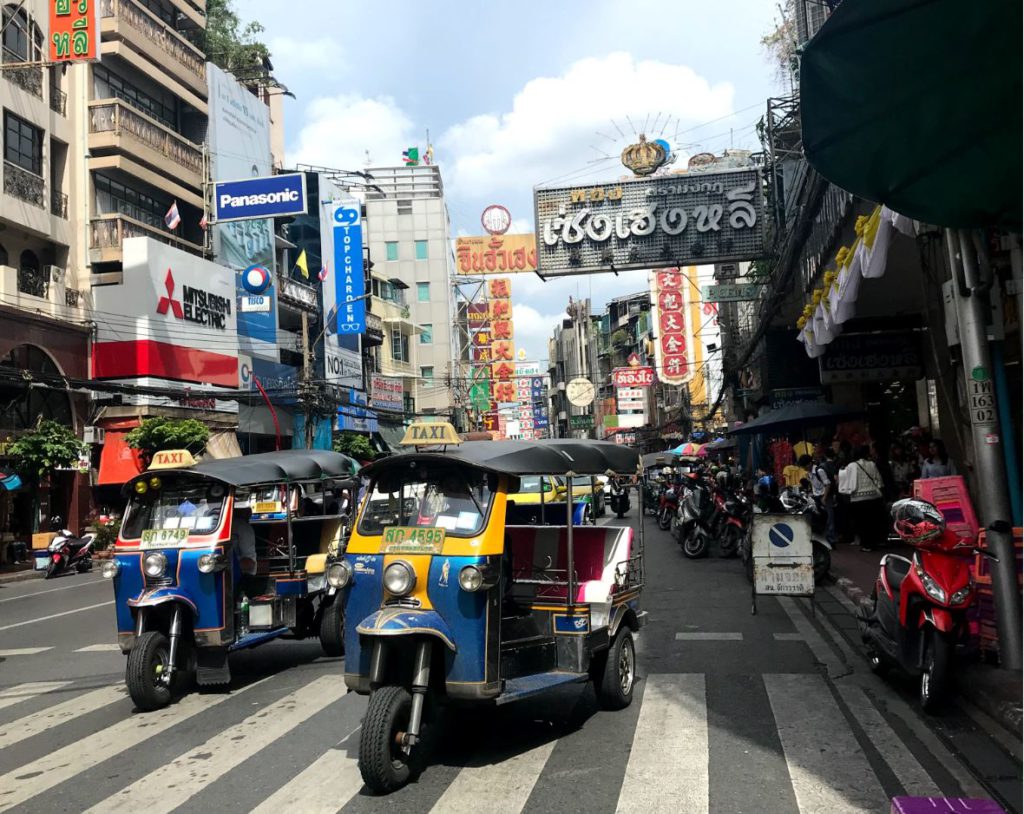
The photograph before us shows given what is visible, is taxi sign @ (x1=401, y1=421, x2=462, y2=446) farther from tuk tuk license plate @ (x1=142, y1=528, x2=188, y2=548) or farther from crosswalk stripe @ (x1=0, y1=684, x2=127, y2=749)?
crosswalk stripe @ (x1=0, y1=684, x2=127, y2=749)

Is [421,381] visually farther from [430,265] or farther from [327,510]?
[327,510]

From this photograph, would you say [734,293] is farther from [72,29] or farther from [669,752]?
[669,752]

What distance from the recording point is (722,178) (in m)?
25.3

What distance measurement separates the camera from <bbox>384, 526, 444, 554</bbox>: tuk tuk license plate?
17.9 feet

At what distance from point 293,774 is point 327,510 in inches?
375

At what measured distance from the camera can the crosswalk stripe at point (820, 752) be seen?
4.50m

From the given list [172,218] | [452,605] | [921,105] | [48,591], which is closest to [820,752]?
[452,605]

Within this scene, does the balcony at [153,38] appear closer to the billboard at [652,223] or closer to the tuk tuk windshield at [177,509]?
the billboard at [652,223]

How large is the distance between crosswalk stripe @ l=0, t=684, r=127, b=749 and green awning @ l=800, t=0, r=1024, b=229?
22.2ft

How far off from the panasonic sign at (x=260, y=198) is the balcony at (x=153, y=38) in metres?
4.84

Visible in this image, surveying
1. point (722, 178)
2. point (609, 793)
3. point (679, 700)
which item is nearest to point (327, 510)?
point (679, 700)

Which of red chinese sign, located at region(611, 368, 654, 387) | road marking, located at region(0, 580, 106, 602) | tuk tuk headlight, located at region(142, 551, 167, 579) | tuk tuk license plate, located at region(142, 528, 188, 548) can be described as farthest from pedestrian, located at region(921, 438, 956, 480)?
red chinese sign, located at region(611, 368, 654, 387)

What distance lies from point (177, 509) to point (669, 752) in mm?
4929

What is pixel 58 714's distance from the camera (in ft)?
23.2
